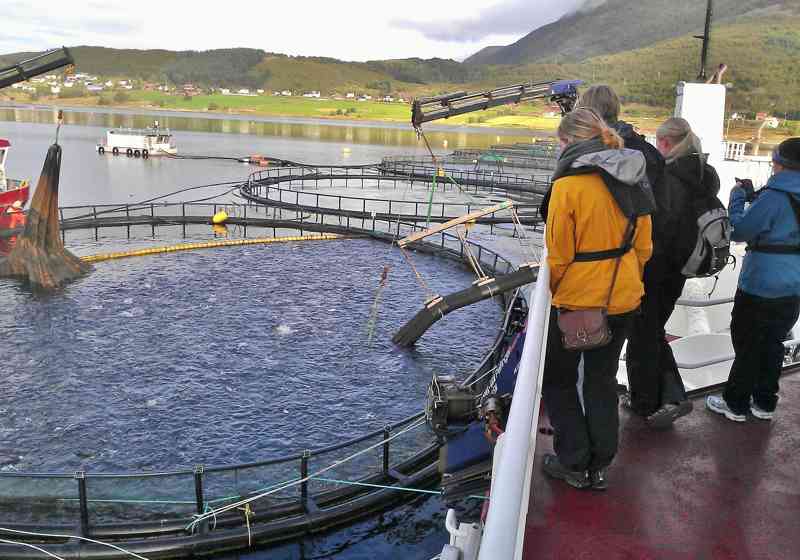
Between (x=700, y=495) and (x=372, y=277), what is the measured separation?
24.5 metres

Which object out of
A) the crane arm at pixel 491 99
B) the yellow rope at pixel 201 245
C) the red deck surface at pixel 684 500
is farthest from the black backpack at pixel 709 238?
the yellow rope at pixel 201 245

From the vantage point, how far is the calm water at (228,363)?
13727 mm

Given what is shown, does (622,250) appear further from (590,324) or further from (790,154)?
(790,154)

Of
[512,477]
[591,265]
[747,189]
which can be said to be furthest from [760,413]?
[512,477]

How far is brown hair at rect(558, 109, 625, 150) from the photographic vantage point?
4020mm

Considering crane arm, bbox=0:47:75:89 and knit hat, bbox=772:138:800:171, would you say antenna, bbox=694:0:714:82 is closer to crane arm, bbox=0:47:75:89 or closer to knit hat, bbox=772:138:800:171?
knit hat, bbox=772:138:800:171

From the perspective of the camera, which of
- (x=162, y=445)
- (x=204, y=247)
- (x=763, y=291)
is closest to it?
(x=763, y=291)

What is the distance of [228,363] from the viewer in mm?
18578

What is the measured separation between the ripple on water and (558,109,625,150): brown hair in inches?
450

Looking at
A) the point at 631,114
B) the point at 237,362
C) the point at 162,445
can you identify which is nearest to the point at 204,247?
the point at 237,362

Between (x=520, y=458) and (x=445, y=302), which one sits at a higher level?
(x=520, y=458)

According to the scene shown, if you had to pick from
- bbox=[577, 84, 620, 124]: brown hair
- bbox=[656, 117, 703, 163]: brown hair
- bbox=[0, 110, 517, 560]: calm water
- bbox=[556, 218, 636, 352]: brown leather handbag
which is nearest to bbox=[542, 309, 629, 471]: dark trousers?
bbox=[556, 218, 636, 352]: brown leather handbag

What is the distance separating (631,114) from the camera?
81.1 meters

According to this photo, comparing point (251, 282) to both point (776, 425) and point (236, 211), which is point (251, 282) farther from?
point (776, 425)
